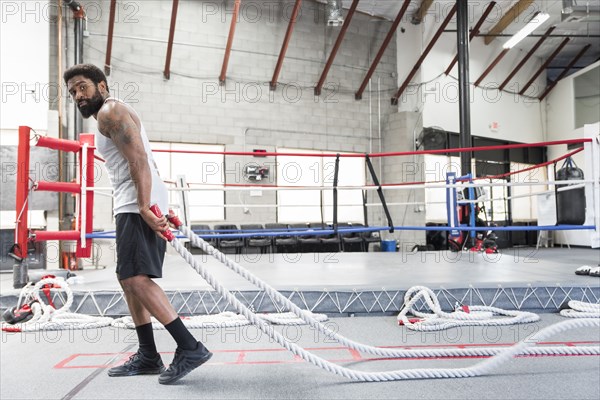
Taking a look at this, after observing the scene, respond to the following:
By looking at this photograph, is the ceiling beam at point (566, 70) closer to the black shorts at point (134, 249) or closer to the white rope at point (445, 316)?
the white rope at point (445, 316)

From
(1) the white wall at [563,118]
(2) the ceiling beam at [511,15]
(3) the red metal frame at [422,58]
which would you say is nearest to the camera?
(3) the red metal frame at [422,58]

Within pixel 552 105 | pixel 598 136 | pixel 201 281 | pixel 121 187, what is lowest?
pixel 201 281

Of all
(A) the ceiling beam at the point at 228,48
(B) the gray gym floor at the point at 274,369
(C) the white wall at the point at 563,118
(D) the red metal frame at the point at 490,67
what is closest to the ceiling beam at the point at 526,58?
(D) the red metal frame at the point at 490,67

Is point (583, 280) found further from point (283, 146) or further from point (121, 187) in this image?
point (283, 146)

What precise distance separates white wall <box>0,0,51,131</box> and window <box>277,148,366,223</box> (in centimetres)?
382

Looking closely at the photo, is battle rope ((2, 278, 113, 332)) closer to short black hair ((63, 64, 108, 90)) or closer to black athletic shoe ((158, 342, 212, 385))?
black athletic shoe ((158, 342, 212, 385))

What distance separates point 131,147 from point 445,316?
174 centimetres

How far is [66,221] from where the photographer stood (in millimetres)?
6020

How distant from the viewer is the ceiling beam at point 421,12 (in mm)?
8217

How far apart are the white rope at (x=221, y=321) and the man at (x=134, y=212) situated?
2.09ft

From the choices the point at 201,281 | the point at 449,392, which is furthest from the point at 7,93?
the point at 449,392

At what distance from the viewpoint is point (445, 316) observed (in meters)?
2.19

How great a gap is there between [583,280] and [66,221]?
6186mm

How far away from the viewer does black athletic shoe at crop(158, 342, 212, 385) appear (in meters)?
1.39
